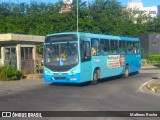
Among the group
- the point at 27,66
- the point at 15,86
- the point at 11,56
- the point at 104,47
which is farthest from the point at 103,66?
the point at 11,56

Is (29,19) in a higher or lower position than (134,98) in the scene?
higher

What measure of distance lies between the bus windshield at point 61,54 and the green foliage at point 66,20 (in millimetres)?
34017

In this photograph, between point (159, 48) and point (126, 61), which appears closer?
point (126, 61)

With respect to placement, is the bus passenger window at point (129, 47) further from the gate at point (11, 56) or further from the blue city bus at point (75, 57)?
the gate at point (11, 56)

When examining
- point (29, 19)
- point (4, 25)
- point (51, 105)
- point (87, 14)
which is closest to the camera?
point (51, 105)

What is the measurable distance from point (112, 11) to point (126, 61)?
→ 49.1 metres

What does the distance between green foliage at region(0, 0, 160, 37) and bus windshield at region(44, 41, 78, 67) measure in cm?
3402

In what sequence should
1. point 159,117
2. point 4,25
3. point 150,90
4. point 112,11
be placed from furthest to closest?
point 112,11
point 4,25
point 150,90
point 159,117

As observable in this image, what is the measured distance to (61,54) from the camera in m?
19.7

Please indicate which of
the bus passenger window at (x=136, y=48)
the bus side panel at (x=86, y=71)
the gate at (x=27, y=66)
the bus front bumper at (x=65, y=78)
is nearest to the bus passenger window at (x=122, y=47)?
the bus passenger window at (x=136, y=48)

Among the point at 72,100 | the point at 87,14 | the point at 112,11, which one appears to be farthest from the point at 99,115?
the point at 112,11

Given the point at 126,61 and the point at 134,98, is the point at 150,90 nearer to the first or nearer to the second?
the point at 134,98

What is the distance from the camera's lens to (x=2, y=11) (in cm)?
6656

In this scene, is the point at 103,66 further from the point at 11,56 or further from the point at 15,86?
the point at 11,56
